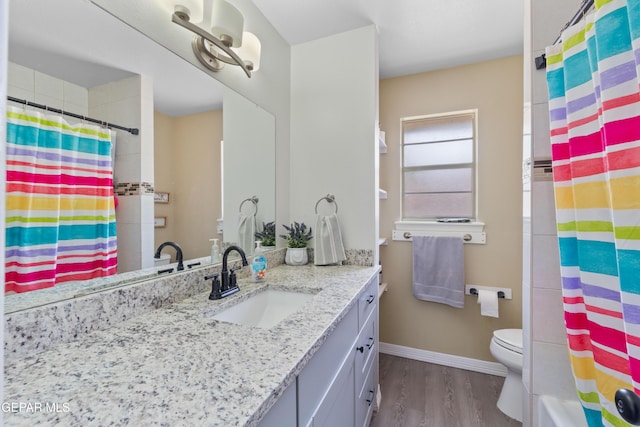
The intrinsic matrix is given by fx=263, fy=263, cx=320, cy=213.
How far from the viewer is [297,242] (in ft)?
5.99

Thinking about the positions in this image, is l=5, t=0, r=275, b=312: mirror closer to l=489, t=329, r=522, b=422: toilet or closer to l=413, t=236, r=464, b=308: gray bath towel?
l=413, t=236, r=464, b=308: gray bath towel

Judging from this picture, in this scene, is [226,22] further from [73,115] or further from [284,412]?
[284,412]

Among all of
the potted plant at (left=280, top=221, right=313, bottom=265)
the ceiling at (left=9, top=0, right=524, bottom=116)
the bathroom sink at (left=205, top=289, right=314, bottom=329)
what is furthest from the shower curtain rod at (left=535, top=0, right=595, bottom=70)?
the potted plant at (left=280, top=221, right=313, bottom=265)

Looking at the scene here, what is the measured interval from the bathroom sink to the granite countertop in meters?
0.28

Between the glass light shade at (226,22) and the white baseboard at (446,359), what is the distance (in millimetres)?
2498

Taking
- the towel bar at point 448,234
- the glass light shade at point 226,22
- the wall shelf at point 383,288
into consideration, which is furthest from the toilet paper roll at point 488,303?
the glass light shade at point 226,22

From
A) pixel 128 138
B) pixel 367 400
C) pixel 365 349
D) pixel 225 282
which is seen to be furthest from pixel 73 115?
pixel 367 400

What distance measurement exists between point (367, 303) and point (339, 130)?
1154 mm

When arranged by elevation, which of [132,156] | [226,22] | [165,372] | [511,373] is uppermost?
[226,22]

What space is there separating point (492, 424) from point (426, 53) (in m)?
2.55

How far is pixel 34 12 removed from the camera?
0.73 meters

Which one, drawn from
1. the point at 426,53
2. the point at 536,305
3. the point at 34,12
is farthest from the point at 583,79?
the point at 34,12

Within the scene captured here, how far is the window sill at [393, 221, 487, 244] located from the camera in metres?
2.11

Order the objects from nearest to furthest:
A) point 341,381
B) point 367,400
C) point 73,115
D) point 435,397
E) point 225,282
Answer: point 73,115 → point 341,381 → point 225,282 → point 367,400 → point 435,397
